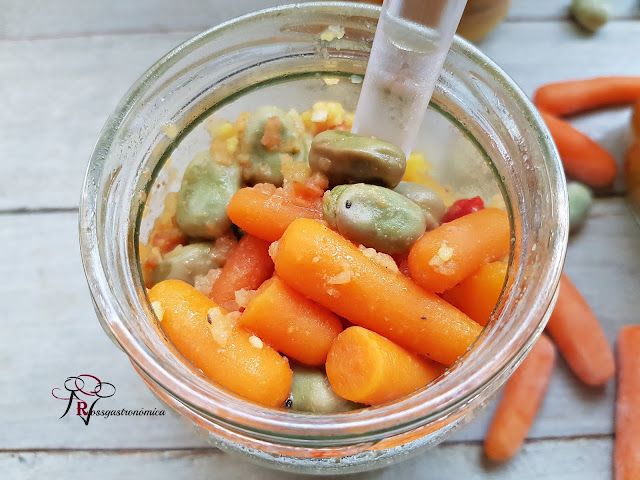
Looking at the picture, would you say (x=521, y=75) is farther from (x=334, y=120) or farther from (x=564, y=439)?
(x=564, y=439)

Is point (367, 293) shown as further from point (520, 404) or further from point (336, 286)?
point (520, 404)

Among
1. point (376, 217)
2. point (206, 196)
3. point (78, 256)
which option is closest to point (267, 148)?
point (206, 196)

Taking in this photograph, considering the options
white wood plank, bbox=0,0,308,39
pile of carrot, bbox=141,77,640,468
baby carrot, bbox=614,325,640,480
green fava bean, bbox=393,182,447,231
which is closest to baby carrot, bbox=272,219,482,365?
pile of carrot, bbox=141,77,640,468

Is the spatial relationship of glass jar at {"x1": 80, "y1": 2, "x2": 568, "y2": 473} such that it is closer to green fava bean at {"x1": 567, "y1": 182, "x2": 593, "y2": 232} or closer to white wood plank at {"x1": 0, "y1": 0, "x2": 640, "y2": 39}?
green fava bean at {"x1": 567, "y1": 182, "x2": 593, "y2": 232}

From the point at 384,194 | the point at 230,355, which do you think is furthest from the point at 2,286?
the point at 384,194

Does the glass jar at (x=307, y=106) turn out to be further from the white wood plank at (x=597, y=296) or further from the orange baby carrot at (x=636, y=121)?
the orange baby carrot at (x=636, y=121)
